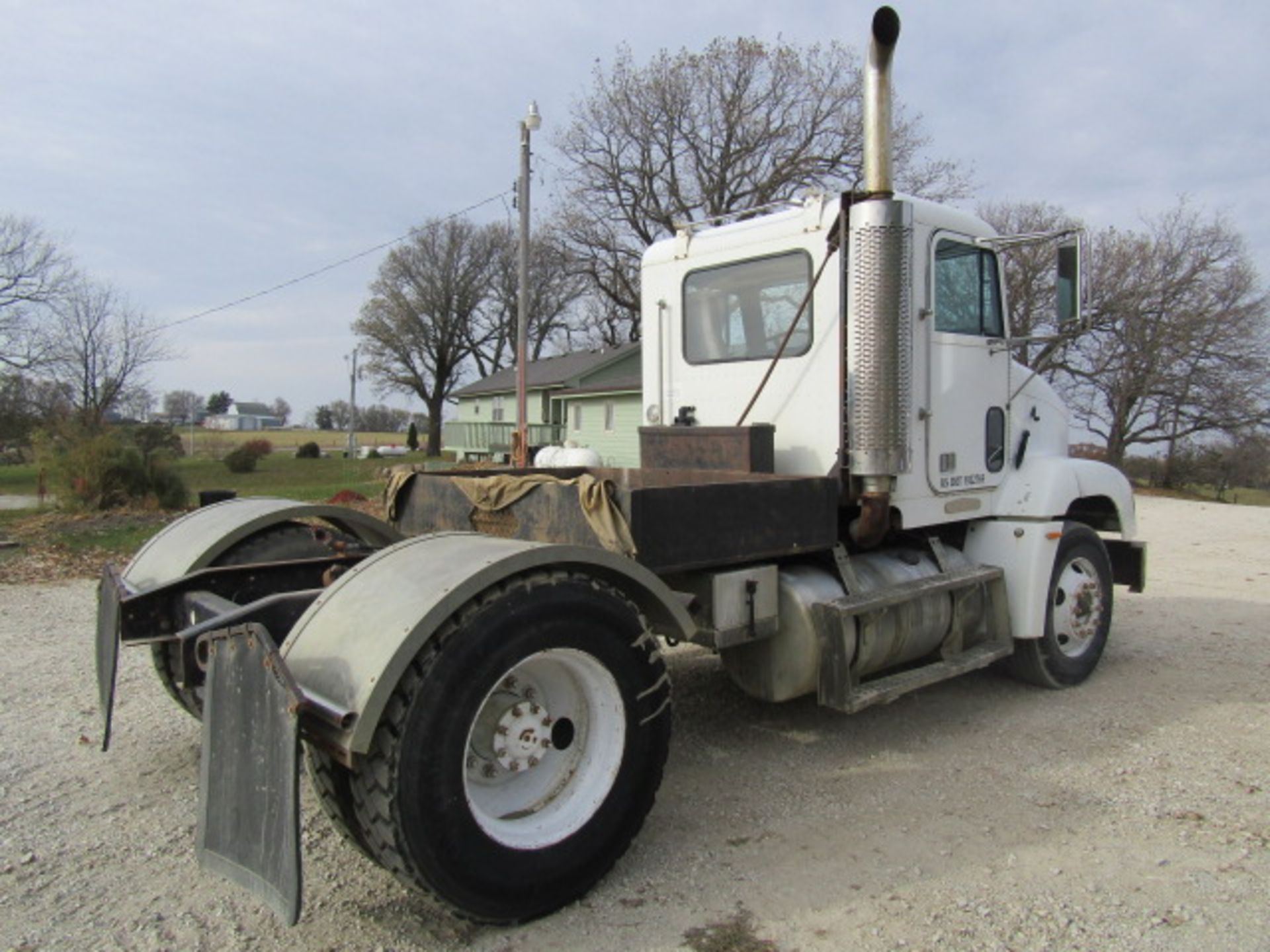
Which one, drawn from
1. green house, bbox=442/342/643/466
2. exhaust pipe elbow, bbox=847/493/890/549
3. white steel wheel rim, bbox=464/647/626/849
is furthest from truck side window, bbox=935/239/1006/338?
green house, bbox=442/342/643/466

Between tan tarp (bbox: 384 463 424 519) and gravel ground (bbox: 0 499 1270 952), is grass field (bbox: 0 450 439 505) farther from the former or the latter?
gravel ground (bbox: 0 499 1270 952)

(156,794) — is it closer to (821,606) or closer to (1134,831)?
(821,606)

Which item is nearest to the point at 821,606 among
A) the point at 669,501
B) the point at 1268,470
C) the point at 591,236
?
the point at 669,501

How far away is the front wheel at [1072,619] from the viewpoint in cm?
546

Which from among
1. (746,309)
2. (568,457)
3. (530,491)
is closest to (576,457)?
(568,457)

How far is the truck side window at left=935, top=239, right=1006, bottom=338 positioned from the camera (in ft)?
16.7

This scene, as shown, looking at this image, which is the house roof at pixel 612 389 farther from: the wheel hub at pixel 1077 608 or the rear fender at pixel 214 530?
the rear fender at pixel 214 530

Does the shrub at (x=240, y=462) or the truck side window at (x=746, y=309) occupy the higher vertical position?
the truck side window at (x=746, y=309)

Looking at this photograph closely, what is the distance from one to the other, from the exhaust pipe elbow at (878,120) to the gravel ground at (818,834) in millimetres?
2956

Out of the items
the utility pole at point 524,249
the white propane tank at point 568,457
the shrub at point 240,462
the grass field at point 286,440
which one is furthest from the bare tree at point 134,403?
the white propane tank at point 568,457

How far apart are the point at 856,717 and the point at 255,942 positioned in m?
3.37

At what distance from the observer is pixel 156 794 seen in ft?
12.7

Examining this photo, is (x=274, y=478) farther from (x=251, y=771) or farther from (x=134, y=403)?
(x=251, y=771)

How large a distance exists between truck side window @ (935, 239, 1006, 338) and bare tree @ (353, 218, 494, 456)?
5151 cm
